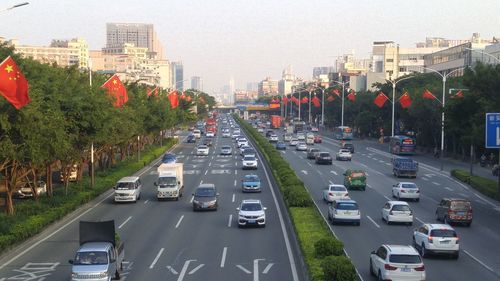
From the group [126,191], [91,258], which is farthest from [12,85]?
[126,191]

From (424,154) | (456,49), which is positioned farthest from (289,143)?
(456,49)

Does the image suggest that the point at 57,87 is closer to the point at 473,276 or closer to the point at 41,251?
the point at 41,251

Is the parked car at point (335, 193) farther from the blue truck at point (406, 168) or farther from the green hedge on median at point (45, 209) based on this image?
the blue truck at point (406, 168)

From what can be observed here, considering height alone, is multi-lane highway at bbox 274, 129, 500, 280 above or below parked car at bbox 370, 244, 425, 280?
below

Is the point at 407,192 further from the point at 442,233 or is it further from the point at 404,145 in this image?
the point at 404,145

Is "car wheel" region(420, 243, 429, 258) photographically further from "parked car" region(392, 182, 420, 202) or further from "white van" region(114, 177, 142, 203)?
"white van" region(114, 177, 142, 203)

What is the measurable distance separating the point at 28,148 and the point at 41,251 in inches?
251

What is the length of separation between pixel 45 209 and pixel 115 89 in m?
16.8

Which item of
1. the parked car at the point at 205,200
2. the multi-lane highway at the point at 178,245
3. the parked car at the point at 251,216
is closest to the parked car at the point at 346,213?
the multi-lane highway at the point at 178,245

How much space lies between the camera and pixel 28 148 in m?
34.6

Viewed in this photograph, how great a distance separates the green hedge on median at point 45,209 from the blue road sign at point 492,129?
2629 cm

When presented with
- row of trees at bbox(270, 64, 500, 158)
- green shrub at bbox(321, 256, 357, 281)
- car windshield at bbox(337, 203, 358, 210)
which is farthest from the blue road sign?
green shrub at bbox(321, 256, 357, 281)

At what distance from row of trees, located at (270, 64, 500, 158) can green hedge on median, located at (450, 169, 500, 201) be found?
9.10 feet

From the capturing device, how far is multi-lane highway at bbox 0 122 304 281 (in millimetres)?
25625
